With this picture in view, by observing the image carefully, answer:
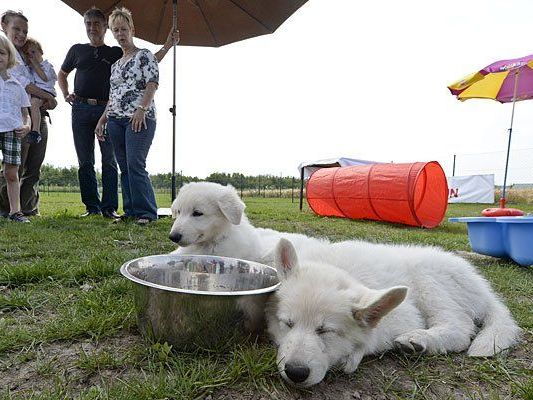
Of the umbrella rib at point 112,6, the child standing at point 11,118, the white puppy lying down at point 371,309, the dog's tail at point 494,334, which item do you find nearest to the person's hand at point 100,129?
the child standing at point 11,118

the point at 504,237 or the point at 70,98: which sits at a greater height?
the point at 70,98

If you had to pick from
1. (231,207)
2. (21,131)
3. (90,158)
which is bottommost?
(231,207)

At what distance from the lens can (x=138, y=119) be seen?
4578mm

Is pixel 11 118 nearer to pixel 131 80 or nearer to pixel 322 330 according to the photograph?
pixel 131 80

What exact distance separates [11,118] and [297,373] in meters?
4.93

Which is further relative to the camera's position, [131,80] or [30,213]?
[30,213]

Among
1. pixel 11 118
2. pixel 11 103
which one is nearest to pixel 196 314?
pixel 11 118

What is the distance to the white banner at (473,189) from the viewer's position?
1933cm

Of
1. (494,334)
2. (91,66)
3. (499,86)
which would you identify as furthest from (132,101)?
(499,86)

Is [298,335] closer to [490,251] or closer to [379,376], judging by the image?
[379,376]

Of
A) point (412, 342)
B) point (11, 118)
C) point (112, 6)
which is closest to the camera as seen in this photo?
point (412, 342)

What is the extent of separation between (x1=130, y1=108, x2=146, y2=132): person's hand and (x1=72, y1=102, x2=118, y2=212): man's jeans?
3.89ft

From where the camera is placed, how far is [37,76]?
5.53 m

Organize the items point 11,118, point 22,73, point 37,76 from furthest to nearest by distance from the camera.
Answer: point 37,76 → point 22,73 → point 11,118
